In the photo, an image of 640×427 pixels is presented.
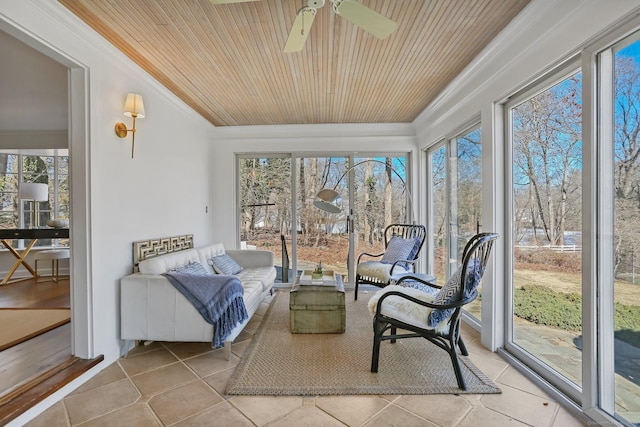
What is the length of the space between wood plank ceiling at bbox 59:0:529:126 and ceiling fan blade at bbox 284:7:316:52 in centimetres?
24

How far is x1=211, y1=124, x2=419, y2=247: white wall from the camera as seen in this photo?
15.2 ft

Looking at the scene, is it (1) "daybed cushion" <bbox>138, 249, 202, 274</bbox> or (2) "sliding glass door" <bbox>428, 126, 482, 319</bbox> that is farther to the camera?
(2) "sliding glass door" <bbox>428, 126, 482, 319</bbox>

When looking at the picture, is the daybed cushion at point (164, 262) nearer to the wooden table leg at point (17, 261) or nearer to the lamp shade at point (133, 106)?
the lamp shade at point (133, 106)

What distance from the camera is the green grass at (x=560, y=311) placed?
1.52 meters

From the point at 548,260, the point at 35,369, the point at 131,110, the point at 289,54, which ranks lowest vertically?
the point at 35,369

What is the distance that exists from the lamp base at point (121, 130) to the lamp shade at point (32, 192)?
3.58m

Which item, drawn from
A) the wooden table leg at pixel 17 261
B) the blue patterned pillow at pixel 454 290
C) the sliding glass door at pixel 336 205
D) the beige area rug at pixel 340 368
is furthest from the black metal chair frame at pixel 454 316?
the wooden table leg at pixel 17 261

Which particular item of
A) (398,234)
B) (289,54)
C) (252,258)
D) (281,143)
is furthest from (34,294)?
(398,234)

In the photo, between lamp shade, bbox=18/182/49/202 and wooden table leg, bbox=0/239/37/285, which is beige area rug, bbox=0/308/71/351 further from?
lamp shade, bbox=18/182/49/202

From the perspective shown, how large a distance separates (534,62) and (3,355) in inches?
178

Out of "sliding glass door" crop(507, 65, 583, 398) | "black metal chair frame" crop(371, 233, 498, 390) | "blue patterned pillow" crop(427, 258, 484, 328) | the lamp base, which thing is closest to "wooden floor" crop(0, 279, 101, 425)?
the lamp base

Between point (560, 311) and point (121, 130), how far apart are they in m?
3.75

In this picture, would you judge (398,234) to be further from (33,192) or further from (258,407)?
(33,192)

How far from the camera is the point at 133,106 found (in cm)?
251
